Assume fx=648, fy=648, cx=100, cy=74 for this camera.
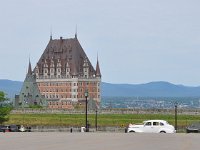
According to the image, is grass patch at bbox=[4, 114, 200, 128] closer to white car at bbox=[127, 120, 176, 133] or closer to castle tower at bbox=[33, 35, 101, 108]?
white car at bbox=[127, 120, 176, 133]

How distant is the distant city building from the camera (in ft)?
632

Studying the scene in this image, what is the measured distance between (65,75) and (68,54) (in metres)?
7.04

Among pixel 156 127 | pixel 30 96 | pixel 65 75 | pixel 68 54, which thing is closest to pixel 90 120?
pixel 156 127

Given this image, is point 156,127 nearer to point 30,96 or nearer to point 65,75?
point 30,96

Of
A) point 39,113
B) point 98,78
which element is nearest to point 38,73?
point 98,78

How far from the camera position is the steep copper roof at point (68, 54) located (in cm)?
19238

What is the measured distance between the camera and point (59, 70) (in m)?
194

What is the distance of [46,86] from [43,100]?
12355 millimetres

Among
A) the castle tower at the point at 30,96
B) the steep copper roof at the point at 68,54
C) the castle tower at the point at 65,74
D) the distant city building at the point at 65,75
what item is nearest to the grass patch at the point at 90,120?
the castle tower at the point at 30,96

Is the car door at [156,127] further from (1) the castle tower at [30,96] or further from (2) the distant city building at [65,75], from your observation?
(2) the distant city building at [65,75]

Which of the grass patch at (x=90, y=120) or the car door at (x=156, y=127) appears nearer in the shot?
the car door at (x=156, y=127)

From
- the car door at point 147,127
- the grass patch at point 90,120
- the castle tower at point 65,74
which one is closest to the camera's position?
the car door at point 147,127

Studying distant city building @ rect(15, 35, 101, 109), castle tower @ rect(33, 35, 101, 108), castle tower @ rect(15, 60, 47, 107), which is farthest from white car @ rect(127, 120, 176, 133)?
castle tower @ rect(33, 35, 101, 108)
